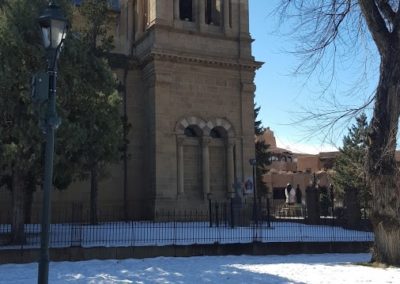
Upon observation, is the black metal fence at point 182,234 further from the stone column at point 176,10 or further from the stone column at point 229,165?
the stone column at point 176,10

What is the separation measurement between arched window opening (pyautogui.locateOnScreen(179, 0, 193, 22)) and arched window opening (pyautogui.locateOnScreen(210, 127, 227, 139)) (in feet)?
21.8

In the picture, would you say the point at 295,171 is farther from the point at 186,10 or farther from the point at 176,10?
the point at 176,10

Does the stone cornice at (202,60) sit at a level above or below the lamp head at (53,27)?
above

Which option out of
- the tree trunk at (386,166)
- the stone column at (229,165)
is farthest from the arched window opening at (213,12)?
Result: the tree trunk at (386,166)

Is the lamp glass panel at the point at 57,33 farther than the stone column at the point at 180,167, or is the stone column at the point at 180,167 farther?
the stone column at the point at 180,167

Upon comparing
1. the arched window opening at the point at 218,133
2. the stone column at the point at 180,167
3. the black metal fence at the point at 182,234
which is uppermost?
the arched window opening at the point at 218,133

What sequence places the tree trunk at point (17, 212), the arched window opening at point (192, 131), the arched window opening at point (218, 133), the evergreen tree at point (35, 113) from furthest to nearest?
the arched window opening at point (218, 133)
the arched window opening at point (192, 131)
the tree trunk at point (17, 212)
the evergreen tree at point (35, 113)

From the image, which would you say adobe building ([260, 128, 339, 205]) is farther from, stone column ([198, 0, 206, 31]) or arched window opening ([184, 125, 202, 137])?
→ stone column ([198, 0, 206, 31])

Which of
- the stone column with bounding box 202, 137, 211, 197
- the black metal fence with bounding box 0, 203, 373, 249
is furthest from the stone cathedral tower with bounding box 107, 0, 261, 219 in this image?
the black metal fence with bounding box 0, 203, 373, 249

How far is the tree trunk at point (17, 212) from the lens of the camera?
16.0 metres

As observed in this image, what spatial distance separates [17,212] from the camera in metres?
16.2

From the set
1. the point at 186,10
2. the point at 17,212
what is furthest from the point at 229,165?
the point at 17,212

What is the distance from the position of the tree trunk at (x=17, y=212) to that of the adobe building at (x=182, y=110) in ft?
35.6

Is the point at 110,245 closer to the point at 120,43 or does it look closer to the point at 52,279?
the point at 52,279
